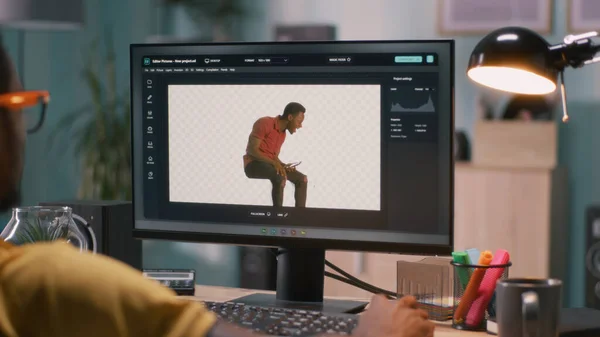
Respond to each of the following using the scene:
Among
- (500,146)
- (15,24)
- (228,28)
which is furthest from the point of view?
(228,28)

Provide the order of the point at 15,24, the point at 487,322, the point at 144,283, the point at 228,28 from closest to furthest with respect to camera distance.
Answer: the point at 144,283 → the point at 487,322 → the point at 15,24 → the point at 228,28

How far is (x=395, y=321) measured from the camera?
1154 millimetres

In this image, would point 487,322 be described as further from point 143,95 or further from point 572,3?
point 572,3

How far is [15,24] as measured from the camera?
11.3 feet

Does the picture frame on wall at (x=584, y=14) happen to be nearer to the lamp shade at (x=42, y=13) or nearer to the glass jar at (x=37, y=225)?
the lamp shade at (x=42, y=13)

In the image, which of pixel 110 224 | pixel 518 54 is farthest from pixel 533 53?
pixel 110 224

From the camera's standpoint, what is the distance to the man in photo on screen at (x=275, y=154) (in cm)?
151

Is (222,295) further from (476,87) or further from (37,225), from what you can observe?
(476,87)

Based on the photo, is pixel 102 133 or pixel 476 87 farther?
pixel 102 133

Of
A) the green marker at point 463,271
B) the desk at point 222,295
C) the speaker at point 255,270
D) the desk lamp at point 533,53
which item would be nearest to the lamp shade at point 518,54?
the desk lamp at point 533,53

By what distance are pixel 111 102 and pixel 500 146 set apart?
6.26 ft

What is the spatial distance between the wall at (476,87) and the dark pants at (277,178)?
8.24 ft

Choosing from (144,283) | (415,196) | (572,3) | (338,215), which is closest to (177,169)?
(338,215)

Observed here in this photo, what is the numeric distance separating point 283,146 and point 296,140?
0.03m
